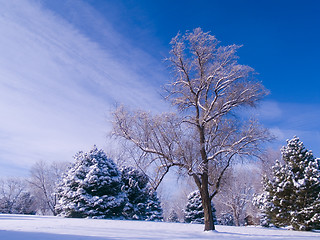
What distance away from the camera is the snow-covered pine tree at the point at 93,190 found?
22203 mm

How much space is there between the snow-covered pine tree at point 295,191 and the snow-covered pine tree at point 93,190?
12388mm

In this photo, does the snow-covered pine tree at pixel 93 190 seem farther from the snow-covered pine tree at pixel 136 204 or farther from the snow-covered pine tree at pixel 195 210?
the snow-covered pine tree at pixel 195 210

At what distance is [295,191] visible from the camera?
61.2 feet

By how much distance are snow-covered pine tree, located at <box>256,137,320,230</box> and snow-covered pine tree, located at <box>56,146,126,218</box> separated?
40.6 feet

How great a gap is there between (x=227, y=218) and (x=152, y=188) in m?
34.7

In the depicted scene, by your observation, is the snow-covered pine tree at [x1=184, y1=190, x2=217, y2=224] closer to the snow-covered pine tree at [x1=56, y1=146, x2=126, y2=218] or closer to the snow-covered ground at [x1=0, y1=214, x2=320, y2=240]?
the snow-covered pine tree at [x1=56, y1=146, x2=126, y2=218]

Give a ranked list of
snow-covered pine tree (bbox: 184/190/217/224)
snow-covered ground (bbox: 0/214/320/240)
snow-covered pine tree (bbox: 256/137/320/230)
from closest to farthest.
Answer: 1. snow-covered ground (bbox: 0/214/320/240)
2. snow-covered pine tree (bbox: 256/137/320/230)
3. snow-covered pine tree (bbox: 184/190/217/224)

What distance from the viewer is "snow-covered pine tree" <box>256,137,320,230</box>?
1809 centimetres

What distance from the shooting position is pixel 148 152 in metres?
14.1

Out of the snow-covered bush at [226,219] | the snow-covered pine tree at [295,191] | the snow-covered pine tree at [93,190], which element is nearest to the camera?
the snow-covered pine tree at [295,191]

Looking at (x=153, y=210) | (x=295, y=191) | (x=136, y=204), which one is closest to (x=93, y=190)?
(x=136, y=204)

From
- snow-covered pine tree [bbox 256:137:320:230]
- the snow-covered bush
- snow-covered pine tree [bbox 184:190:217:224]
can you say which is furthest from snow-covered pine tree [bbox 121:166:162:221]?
the snow-covered bush

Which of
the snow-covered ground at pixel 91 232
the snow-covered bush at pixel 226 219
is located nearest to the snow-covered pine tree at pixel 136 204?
the snow-covered ground at pixel 91 232

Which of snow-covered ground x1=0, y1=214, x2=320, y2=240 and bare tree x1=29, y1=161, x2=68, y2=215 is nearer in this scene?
snow-covered ground x1=0, y1=214, x2=320, y2=240
